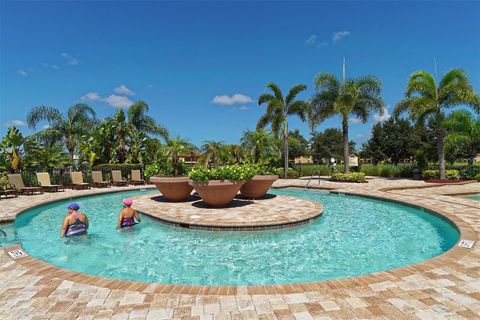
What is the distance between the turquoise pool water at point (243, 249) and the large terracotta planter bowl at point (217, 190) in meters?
1.81

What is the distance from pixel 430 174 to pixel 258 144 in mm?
12870

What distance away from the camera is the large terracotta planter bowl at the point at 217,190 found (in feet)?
31.7

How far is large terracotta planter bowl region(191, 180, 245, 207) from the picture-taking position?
9664 millimetres

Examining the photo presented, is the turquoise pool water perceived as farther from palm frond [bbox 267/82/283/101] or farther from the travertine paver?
palm frond [bbox 267/82/283/101]

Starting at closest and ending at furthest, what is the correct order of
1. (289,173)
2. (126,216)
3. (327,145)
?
1. (126,216)
2. (289,173)
3. (327,145)

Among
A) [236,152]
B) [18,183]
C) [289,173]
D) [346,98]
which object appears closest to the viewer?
[18,183]

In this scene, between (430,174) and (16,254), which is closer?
(16,254)

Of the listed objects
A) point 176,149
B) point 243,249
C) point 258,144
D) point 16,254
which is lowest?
point 243,249

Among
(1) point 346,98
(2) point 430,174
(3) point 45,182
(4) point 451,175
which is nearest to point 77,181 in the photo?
(3) point 45,182

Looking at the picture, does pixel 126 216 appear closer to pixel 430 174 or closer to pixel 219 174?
pixel 219 174

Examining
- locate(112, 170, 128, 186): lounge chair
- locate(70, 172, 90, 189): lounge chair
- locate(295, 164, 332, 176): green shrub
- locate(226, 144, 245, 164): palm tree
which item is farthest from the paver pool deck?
locate(295, 164, 332, 176): green shrub

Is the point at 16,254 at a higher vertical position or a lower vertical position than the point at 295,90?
lower

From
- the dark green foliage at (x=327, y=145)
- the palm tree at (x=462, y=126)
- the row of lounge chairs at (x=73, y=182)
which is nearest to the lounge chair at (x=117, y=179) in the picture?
the row of lounge chairs at (x=73, y=182)

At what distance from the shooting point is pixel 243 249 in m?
6.48
